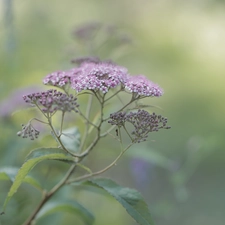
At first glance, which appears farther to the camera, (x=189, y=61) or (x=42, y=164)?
(x=189, y=61)

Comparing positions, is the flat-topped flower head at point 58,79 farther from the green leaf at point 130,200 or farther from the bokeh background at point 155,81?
the bokeh background at point 155,81

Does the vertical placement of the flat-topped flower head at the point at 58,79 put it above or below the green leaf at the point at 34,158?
above

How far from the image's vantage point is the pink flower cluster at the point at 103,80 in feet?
2.58

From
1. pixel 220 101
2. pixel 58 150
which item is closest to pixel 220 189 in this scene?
pixel 220 101

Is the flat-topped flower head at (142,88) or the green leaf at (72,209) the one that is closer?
the flat-topped flower head at (142,88)

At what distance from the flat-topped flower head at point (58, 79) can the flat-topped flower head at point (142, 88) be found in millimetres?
95

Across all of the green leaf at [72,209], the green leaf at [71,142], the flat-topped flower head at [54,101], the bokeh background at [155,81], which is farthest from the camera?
the bokeh background at [155,81]

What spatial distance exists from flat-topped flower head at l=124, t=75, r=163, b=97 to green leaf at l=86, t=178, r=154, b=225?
0.55ft

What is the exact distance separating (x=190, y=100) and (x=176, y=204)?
3.57ft

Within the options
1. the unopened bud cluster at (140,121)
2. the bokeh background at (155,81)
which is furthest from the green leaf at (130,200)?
the bokeh background at (155,81)

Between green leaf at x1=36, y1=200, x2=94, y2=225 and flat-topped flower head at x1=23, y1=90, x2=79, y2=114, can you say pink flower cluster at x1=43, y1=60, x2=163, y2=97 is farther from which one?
green leaf at x1=36, y1=200, x2=94, y2=225

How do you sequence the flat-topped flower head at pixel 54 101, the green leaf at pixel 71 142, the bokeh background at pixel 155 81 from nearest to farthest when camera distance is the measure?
the flat-topped flower head at pixel 54 101
the green leaf at pixel 71 142
the bokeh background at pixel 155 81

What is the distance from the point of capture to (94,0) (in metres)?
3.80

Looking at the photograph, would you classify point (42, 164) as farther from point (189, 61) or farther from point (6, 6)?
point (189, 61)
